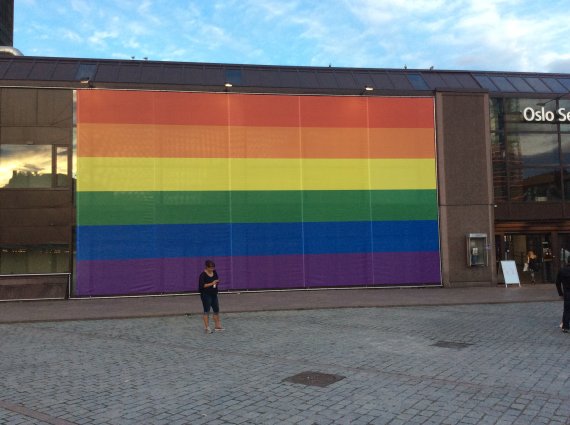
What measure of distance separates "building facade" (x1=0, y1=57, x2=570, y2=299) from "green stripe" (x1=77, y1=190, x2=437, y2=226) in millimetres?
57

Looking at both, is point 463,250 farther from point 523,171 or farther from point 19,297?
point 19,297

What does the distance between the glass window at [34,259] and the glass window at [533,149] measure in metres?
18.7

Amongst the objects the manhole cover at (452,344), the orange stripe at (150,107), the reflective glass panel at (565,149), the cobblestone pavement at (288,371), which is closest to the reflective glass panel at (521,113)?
the reflective glass panel at (565,149)

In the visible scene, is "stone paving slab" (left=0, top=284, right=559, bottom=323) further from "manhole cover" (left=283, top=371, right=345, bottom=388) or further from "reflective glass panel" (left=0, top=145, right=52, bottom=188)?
"manhole cover" (left=283, top=371, right=345, bottom=388)

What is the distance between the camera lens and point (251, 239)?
19078mm

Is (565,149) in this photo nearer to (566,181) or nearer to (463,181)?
(566,181)

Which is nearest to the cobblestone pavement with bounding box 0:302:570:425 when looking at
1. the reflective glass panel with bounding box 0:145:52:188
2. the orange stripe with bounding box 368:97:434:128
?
the reflective glass panel with bounding box 0:145:52:188

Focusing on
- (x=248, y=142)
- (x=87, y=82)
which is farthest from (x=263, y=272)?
(x=87, y=82)

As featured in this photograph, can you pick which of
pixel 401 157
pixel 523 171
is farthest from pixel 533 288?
pixel 401 157

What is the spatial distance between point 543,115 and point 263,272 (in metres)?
14.0

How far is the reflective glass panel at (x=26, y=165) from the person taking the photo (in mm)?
17891

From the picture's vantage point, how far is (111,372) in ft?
24.3

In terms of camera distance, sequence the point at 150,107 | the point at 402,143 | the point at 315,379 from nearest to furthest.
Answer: the point at 315,379 → the point at 150,107 → the point at 402,143

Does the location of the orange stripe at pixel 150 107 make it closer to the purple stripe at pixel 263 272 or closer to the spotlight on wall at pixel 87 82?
the spotlight on wall at pixel 87 82
